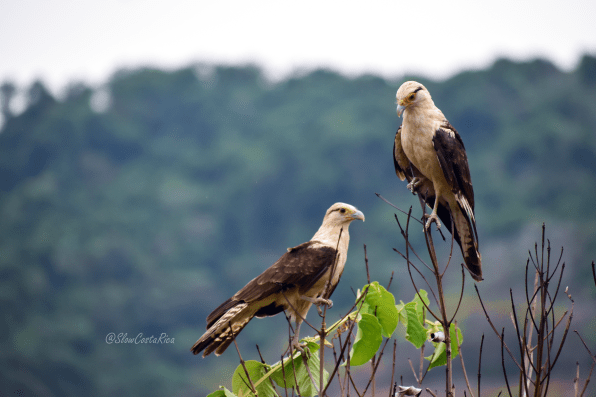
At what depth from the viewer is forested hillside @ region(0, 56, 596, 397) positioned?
15.6 metres

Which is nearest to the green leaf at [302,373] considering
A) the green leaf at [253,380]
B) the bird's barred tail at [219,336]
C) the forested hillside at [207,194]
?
the green leaf at [253,380]

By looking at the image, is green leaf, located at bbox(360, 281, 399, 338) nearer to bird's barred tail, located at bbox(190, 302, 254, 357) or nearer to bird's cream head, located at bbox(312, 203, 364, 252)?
bird's barred tail, located at bbox(190, 302, 254, 357)

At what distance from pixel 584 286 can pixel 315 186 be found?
10.3 meters

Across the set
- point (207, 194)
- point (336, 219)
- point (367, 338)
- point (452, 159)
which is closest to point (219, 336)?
point (367, 338)

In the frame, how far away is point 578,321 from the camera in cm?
1362

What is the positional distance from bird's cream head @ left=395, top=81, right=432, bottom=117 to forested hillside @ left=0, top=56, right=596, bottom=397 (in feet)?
41.5

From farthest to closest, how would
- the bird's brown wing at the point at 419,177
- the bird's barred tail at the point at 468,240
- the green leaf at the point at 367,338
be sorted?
the bird's brown wing at the point at 419,177
the bird's barred tail at the point at 468,240
the green leaf at the point at 367,338

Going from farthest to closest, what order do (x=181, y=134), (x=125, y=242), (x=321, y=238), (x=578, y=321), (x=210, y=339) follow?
(x=181, y=134) < (x=125, y=242) < (x=578, y=321) < (x=321, y=238) < (x=210, y=339)

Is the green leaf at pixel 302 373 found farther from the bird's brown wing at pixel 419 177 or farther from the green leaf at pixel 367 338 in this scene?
the bird's brown wing at pixel 419 177

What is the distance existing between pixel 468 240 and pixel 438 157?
1.69ft

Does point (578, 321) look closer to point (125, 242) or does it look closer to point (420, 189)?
point (420, 189)

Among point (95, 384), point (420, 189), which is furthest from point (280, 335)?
point (420, 189)

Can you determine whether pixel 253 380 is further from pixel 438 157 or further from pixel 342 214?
pixel 438 157

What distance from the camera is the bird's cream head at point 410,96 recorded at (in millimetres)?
2697
